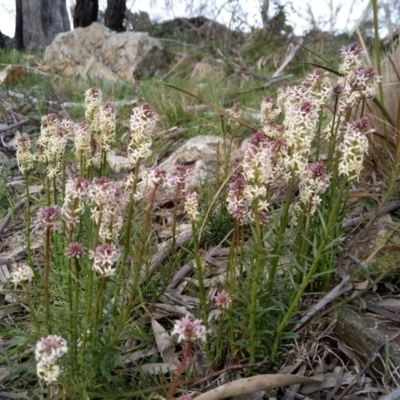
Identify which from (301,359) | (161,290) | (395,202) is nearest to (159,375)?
(161,290)

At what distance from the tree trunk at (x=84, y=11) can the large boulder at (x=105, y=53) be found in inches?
113

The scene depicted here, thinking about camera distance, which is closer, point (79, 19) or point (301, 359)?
point (301, 359)

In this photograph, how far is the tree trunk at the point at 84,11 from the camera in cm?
1134

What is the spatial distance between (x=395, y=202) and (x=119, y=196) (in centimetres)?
149

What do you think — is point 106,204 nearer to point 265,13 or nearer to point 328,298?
point 328,298

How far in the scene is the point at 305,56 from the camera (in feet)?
28.4

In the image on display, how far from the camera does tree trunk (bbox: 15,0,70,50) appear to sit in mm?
11961

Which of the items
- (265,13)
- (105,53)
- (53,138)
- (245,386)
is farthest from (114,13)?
(245,386)

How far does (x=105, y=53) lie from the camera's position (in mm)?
8508

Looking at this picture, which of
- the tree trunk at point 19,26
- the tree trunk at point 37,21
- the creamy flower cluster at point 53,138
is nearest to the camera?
the creamy flower cluster at point 53,138

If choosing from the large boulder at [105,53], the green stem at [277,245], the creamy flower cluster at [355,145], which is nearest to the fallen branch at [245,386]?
the green stem at [277,245]

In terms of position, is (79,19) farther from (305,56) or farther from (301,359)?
(301,359)

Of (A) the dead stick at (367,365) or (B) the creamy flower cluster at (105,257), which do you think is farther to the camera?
(A) the dead stick at (367,365)

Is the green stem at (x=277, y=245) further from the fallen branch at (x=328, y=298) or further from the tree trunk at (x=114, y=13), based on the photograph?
the tree trunk at (x=114, y=13)
